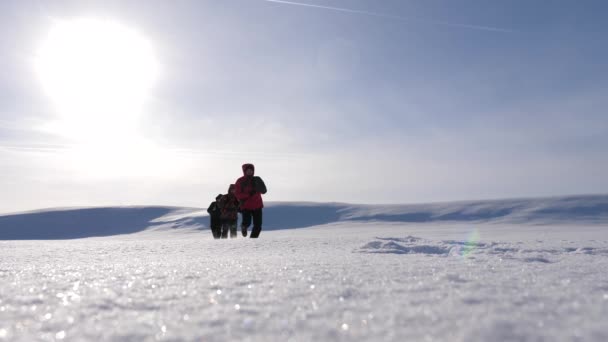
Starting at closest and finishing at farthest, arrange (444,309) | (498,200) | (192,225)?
(444,309) → (192,225) → (498,200)

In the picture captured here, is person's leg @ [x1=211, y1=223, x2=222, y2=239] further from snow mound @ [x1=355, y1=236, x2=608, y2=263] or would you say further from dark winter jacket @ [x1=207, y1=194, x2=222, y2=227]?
snow mound @ [x1=355, y1=236, x2=608, y2=263]

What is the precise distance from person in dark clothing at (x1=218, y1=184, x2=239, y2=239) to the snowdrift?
10.0 metres

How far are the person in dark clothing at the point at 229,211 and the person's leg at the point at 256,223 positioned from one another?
70 centimetres

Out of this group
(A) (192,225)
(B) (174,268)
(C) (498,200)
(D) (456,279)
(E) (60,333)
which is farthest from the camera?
(C) (498,200)

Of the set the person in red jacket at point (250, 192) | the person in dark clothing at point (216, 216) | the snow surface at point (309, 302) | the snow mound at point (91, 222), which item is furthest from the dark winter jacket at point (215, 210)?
the snow mound at point (91, 222)

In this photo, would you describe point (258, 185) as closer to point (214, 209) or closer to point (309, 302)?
point (214, 209)

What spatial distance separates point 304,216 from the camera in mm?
20234

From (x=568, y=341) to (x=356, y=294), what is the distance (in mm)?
595

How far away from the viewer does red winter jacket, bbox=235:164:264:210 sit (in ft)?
19.1

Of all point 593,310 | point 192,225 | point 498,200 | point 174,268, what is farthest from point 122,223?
point 593,310

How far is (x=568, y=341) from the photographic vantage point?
2.63 feet

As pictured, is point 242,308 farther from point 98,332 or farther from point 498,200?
point 498,200

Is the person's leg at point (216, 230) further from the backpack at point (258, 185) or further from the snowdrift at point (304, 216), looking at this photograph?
the snowdrift at point (304, 216)

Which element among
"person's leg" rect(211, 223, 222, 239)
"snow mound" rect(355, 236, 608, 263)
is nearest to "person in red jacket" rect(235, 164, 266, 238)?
"person's leg" rect(211, 223, 222, 239)
